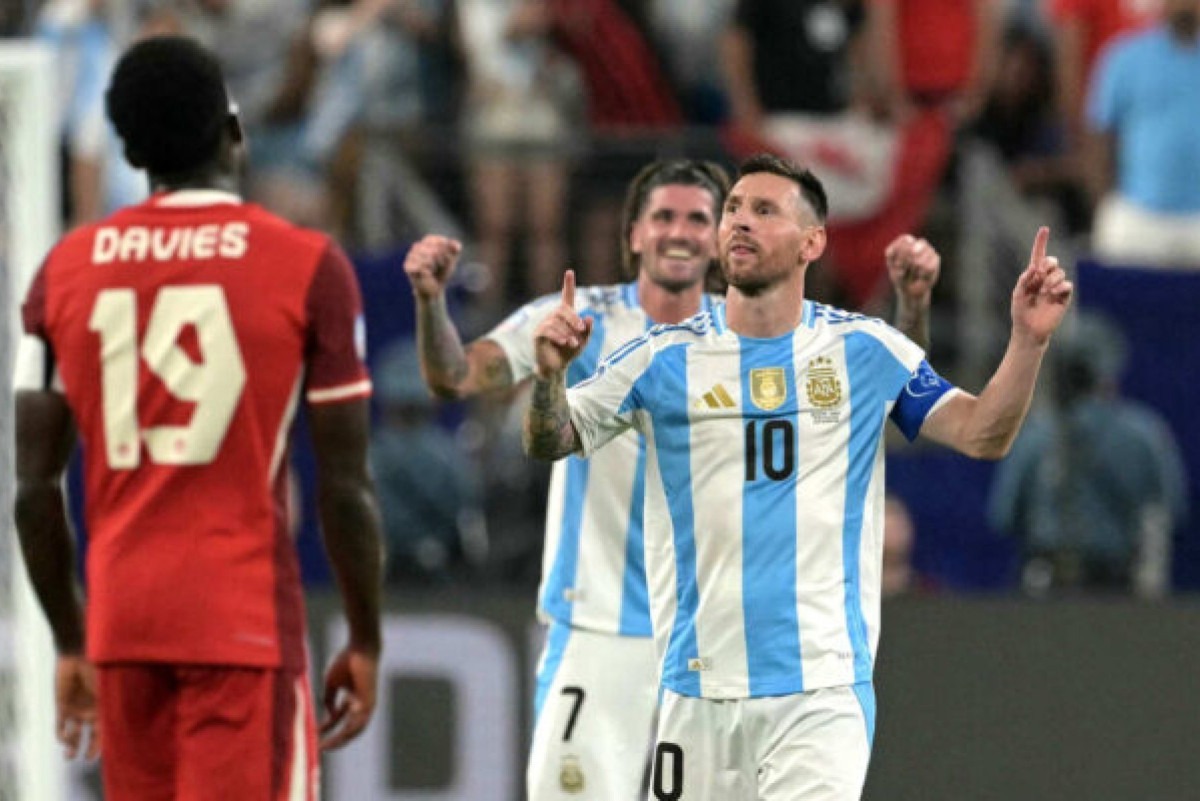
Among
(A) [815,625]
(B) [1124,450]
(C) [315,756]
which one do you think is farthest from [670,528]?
(B) [1124,450]

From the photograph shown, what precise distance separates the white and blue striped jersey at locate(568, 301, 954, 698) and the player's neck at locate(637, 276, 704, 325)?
3.62 ft

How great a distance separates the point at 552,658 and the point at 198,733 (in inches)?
98.6

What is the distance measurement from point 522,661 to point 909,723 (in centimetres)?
165

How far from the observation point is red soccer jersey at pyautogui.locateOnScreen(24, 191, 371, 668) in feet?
18.7

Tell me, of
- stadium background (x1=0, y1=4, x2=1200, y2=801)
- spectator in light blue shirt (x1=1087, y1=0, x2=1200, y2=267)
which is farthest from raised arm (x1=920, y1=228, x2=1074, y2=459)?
spectator in light blue shirt (x1=1087, y1=0, x2=1200, y2=267)

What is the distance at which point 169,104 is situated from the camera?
579 cm

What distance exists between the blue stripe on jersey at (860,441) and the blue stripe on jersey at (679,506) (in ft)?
1.32

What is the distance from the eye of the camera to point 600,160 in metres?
12.2

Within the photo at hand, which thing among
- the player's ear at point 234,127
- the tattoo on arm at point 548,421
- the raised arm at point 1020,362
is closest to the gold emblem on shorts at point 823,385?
the raised arm at point 1020,362

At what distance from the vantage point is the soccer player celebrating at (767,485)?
6.50 metres

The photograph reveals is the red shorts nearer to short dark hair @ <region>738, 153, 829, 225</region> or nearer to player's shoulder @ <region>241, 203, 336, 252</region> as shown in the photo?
player's shoulder @ <region>241, 203, 336, 252</region>

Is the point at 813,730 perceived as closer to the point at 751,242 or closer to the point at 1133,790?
the point at 751,242

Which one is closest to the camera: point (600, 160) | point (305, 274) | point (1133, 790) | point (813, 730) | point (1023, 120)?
point (305, 274)

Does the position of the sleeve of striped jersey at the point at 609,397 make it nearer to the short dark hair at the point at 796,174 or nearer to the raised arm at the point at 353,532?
the short dark hair at the point at 796,174
